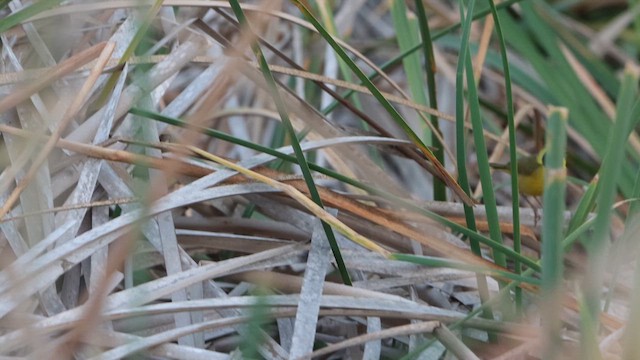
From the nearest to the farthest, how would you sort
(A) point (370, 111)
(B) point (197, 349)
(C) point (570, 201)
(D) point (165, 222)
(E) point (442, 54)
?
(B) point (197, 349) < (D) point (165, 222) < (C) point (570, 201) < (A) point (370, 111) < (E) point (442, 54)

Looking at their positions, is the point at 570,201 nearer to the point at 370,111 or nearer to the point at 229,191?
the point at 370,111

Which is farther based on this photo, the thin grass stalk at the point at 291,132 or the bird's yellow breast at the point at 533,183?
the bird's yellow breast at the point at 533,183

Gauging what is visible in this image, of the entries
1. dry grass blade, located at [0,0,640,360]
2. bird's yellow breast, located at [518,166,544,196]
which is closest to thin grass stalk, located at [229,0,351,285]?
dry grass blade, located at [0,0,640,360]

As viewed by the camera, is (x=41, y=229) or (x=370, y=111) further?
(x=370, y=111)

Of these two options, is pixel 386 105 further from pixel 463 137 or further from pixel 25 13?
pixel 25 13

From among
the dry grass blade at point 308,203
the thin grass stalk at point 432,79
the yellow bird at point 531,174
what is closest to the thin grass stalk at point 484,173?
the dry grass blade at point 308,203

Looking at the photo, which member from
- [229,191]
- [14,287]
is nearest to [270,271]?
[229,191]

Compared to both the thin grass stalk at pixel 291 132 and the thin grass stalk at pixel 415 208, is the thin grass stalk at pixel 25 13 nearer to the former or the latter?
the thin grass stalk at pixel 415 208

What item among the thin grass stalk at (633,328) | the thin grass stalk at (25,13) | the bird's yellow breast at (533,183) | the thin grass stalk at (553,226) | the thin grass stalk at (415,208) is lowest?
the thin grass stalk at (633,328)
